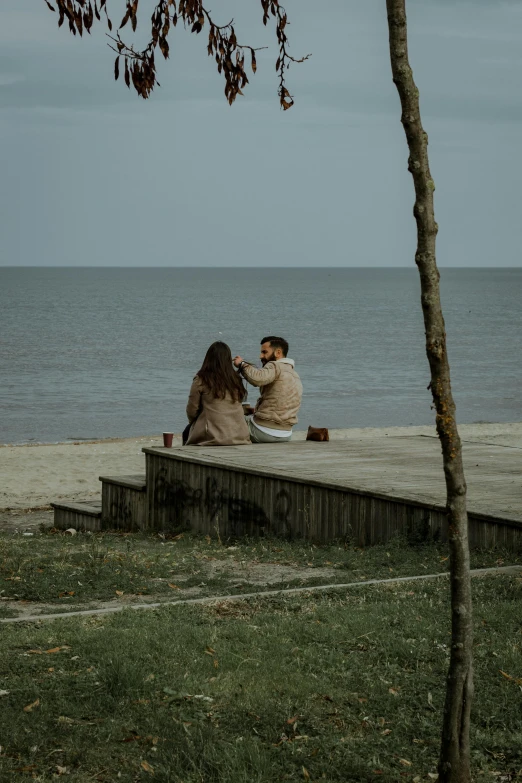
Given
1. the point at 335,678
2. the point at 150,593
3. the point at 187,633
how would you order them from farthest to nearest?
the point at 150,593 → the point at 187,633 → the point at 335,678

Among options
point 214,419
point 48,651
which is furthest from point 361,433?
point 48,651

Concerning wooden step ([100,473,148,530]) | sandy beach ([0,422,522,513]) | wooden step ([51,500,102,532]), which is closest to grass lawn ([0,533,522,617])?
wooden step ([100,473,148,530])

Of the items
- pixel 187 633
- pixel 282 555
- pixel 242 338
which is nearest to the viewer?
pixel 187 633

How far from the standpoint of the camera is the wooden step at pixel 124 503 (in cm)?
1096

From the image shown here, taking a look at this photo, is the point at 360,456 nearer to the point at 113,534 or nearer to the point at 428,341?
the point at 113,534

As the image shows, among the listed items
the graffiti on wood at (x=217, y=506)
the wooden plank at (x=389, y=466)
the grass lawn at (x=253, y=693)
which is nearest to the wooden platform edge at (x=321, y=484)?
the wooden plank at (x=389, y=466)

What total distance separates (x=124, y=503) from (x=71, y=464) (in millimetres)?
9789

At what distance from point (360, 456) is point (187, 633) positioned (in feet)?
18.1

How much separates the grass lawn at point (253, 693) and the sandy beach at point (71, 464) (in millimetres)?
8877

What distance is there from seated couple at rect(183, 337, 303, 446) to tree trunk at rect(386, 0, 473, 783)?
729cm

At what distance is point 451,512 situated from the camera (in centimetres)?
361

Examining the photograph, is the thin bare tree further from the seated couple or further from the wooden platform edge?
the seated couple

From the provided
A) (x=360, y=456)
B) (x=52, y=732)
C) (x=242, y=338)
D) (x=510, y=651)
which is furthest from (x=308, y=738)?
(x=242, y=338)

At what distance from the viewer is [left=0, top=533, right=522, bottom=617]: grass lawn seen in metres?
6.89
